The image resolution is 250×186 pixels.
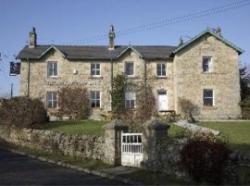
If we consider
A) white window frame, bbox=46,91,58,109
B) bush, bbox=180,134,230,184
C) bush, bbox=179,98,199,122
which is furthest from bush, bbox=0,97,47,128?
bush, bbox=180,134,230,184

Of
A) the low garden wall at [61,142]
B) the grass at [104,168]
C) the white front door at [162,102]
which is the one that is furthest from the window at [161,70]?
the grass at [104,168]

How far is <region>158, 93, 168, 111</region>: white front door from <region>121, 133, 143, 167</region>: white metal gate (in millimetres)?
25938

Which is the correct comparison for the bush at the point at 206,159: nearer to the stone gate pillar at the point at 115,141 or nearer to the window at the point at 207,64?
the stone gate pillar at the point at 115,141

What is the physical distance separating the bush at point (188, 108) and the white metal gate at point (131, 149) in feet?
78.7

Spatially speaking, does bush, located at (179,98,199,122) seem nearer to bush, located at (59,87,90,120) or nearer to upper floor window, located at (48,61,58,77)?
bush, located at (59,87,90,120)

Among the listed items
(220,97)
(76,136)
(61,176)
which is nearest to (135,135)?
(61,176)

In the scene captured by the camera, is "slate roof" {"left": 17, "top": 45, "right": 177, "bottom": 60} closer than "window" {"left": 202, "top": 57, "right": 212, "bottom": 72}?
No

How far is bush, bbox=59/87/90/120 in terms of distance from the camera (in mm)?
45500

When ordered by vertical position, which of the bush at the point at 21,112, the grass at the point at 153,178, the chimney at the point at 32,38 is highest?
the chimney at the point at 32,38

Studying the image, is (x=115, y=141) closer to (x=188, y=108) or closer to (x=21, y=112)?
(x=21, y=112)

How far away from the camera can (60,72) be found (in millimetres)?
46906

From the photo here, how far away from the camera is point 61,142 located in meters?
26.0

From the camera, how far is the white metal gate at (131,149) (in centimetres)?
1939

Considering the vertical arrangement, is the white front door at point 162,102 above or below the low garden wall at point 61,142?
above
